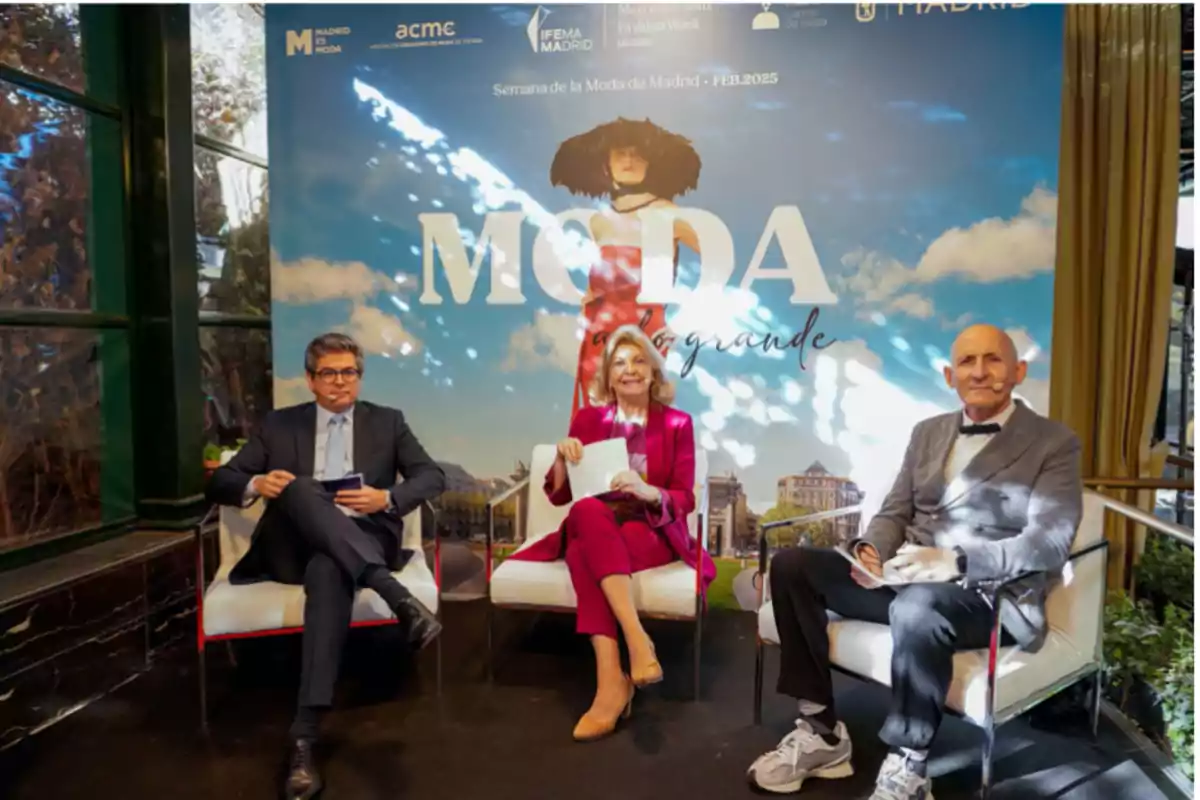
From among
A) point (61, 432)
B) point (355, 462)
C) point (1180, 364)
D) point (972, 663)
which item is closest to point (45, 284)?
point (61, 432)

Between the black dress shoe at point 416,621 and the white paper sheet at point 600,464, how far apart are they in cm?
84

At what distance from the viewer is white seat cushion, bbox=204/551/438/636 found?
290 cm

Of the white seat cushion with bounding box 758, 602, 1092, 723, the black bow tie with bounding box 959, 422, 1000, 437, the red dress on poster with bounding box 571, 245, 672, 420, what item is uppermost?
the red dress on poster with bounding box 571, 245, 672, 420

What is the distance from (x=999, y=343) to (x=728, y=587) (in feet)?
6.36

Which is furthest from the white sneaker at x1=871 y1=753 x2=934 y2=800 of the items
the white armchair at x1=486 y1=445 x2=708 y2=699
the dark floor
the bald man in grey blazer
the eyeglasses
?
the eyeglasses

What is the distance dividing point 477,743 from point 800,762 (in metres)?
1.07

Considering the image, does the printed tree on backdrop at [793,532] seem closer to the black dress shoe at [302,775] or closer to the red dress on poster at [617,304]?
the red dress on poster at [617,304]

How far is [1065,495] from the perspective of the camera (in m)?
2.52

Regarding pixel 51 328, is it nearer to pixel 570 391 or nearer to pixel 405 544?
pixel 405 544

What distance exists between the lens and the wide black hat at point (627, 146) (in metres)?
3.93

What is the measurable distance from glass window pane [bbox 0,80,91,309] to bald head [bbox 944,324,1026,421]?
11.3 ft

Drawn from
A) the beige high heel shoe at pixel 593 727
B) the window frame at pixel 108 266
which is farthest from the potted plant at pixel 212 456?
the beige high heel shoe at pixel 593 727

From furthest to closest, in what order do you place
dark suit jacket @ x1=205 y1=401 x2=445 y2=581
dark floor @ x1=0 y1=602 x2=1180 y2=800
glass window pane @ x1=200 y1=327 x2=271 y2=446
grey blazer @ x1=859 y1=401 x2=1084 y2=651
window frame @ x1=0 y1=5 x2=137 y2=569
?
1. glass window pane @ x1=200 y1=327 x2=271 y2=446
2. window frame @ x1=0 y1=5 x2=137 y2=569
3. dark suit jacket @ x1=205 y1=401 x2=445 y2=581
4. dark floor @ x1=0 y1=602 x2=1180 y2=800
5. grey blazer @ x1=859 y1=401 x2=1084 y2=651

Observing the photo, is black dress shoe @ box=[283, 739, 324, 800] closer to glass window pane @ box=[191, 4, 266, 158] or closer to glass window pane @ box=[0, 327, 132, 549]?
glass window pane @ box=[0, 327, 132, 549]
